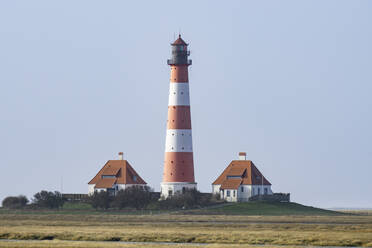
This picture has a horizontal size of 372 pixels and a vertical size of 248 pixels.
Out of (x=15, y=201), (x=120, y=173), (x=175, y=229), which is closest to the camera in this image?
(x=175, y=229)

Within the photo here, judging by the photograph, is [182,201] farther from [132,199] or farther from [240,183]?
[240,183]

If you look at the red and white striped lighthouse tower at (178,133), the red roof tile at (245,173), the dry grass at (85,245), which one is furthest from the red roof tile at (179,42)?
the dry grass at (85,245)

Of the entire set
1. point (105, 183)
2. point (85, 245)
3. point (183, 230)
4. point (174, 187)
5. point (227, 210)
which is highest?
point (105, 183)

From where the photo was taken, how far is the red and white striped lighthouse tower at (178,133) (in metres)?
112

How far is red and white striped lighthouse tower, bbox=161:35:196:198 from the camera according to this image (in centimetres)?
11169

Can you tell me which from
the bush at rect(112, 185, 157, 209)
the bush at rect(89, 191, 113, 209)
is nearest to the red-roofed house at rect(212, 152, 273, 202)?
the bush at rect(112, 185, 157, 209)

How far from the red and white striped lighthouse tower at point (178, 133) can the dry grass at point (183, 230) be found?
14753 mm

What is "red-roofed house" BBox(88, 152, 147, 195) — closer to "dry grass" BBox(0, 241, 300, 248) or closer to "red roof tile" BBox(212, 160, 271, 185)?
"red roof tile" BBox(212, 160, 271, 185)

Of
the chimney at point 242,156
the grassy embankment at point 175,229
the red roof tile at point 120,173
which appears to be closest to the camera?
the grassy embankment at point 175,229

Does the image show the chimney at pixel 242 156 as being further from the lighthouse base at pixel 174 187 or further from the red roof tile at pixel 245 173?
the lighthouse base at pixel 174 187

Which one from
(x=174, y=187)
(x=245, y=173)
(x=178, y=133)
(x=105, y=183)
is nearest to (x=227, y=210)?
(x=174, y=187)

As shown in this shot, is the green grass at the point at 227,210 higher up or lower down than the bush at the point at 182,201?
lower down

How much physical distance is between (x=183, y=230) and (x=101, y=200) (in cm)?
3910

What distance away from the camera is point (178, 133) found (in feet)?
366
